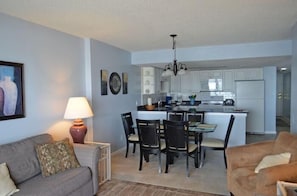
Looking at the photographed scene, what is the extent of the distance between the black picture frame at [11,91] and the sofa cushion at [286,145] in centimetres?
326

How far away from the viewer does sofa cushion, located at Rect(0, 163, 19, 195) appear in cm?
229

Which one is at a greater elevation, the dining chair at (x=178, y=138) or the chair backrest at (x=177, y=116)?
the chair backrest at (x=177, y=116)

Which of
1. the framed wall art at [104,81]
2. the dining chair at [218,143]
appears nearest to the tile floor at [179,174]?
the dining chair at [218,143]

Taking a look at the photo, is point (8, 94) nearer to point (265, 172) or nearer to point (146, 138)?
point (146, 138)

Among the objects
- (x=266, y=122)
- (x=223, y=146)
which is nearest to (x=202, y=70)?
(x=266, y=122)

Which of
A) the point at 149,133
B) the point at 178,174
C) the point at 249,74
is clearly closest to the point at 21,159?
the point at 149,133

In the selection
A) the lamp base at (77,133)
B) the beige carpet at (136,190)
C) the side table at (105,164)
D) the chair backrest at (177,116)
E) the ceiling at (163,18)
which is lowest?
the beige carpet at (136,190)

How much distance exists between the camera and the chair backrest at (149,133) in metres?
4.15

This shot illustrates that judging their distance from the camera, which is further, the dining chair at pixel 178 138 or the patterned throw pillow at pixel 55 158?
the dining chair at pixel 178 138

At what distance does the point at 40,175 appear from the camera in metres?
2.88

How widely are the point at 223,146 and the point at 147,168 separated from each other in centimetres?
141

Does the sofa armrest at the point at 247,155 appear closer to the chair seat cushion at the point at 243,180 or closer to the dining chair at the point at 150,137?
the chair seat cushion at the point at 243,180

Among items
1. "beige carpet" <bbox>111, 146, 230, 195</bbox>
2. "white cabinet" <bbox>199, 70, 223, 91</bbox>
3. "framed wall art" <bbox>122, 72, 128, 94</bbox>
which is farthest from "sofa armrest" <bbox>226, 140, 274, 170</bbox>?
"white cabinet" <bbox>199, 70, 223, 91</bbox>

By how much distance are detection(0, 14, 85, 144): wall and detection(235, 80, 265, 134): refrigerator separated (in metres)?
5.52
